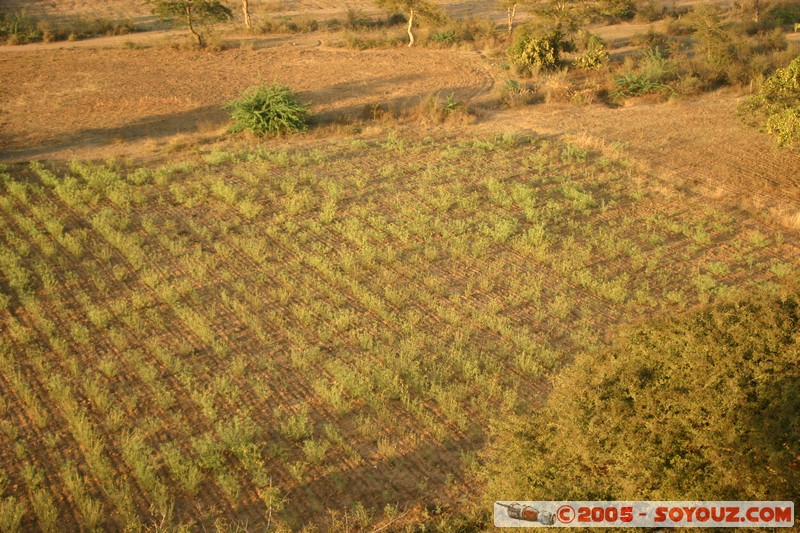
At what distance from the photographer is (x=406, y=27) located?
34.0m

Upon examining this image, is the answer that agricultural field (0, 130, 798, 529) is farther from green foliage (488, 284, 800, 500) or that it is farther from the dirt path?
the dirt path

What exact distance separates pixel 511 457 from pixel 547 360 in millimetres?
3259

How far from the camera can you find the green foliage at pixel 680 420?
5082 millimetres

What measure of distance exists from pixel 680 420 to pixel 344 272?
711 centimetres

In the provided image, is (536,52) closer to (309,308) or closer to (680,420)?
(309,308)

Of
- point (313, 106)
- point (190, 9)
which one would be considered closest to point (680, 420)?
point (313, 106)

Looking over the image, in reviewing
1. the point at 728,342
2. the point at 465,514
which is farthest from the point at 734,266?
the point at 465,514

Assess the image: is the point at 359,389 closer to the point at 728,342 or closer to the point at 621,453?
the point at 621,453

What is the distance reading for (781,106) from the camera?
15234 millimetres

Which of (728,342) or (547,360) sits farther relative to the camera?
(547,360)

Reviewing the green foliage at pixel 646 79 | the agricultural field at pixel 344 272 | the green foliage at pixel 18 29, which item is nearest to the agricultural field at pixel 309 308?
the agricultural field at pixel 344 272

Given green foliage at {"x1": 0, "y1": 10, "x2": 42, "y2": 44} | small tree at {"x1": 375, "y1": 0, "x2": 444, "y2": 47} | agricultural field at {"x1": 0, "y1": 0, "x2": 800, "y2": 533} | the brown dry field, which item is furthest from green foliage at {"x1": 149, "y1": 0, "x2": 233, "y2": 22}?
small tree at {"x1": 375, "y1": 0, "x2": 444, "y2": 47}

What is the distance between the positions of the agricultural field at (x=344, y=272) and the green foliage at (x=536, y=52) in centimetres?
62

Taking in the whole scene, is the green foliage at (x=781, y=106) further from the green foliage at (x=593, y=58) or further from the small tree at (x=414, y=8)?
the small tree at (x=414, y=8)
